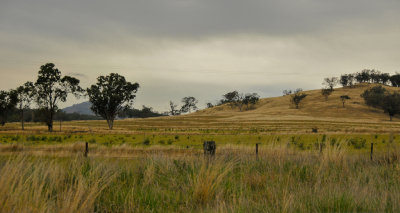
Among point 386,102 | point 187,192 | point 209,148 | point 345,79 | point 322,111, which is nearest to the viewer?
point 187,192

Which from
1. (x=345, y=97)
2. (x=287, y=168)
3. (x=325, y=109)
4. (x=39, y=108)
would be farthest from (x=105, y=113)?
(x=345, y=97)

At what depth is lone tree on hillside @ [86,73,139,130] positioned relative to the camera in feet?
223

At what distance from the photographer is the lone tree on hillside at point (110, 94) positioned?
67875 millimetres

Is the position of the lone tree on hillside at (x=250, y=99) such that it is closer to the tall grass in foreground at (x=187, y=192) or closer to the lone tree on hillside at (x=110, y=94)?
the lone tree on hillside at (x=110, y=94)

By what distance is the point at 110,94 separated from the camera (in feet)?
225

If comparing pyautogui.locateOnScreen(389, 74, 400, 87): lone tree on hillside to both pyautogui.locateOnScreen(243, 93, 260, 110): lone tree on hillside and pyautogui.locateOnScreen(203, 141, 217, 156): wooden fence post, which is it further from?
pyautogui.locateOnScreen(203, 141, 217, 156): wooden fence post

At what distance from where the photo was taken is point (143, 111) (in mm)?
193125

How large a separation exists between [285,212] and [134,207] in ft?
8.96

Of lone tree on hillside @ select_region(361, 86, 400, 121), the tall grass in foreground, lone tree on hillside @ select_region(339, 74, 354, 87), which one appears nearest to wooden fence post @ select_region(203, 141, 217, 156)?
the tall grass in foreground

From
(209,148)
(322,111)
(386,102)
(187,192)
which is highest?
(386,102)

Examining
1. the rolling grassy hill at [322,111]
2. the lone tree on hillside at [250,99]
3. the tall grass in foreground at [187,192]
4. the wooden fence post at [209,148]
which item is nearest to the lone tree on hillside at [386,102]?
the rolling grassy hill at [322,111]

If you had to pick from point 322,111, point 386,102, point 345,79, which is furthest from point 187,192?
point 345,79

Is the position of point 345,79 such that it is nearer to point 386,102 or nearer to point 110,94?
point 386,102

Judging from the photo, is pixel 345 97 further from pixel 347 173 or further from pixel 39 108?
pixel 347 173
